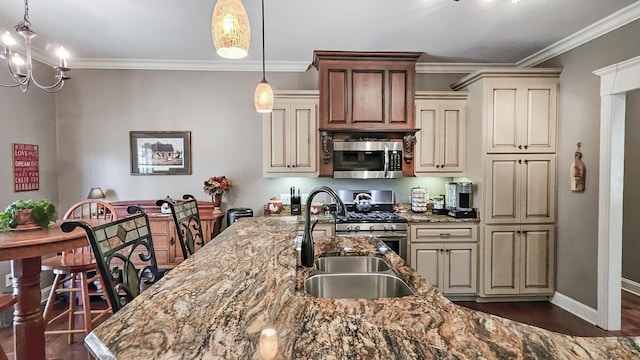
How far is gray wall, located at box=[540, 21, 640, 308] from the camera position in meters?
2.90

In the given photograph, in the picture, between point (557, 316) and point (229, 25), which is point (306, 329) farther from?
point (557, 316)

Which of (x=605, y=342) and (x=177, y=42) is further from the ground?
(x=177, y=42)

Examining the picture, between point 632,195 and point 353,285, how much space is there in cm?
427

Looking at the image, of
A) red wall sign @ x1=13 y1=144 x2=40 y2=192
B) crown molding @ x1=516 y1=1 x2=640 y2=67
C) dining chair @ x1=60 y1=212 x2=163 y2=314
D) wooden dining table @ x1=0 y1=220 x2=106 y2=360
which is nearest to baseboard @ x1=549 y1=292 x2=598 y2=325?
crown molding @ x1=516 y1=1 x2=640 y2=67

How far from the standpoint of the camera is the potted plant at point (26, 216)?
2098 mm

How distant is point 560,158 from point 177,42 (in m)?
3.97

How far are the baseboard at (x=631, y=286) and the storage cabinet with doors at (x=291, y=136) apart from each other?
3901 mm

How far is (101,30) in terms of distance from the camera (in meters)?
2.92

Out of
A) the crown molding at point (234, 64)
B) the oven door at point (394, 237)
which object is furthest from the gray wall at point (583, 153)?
Answer: the oven door at point (394, 237)

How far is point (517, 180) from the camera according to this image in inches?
133

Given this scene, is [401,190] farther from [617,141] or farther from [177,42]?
[177,42]

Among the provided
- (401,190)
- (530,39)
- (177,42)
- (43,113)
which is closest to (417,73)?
(530,39)

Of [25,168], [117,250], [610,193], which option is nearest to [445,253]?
[610,193]

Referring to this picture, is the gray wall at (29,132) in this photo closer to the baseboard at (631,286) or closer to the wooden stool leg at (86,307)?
the wooden stool leg at (86,307)
